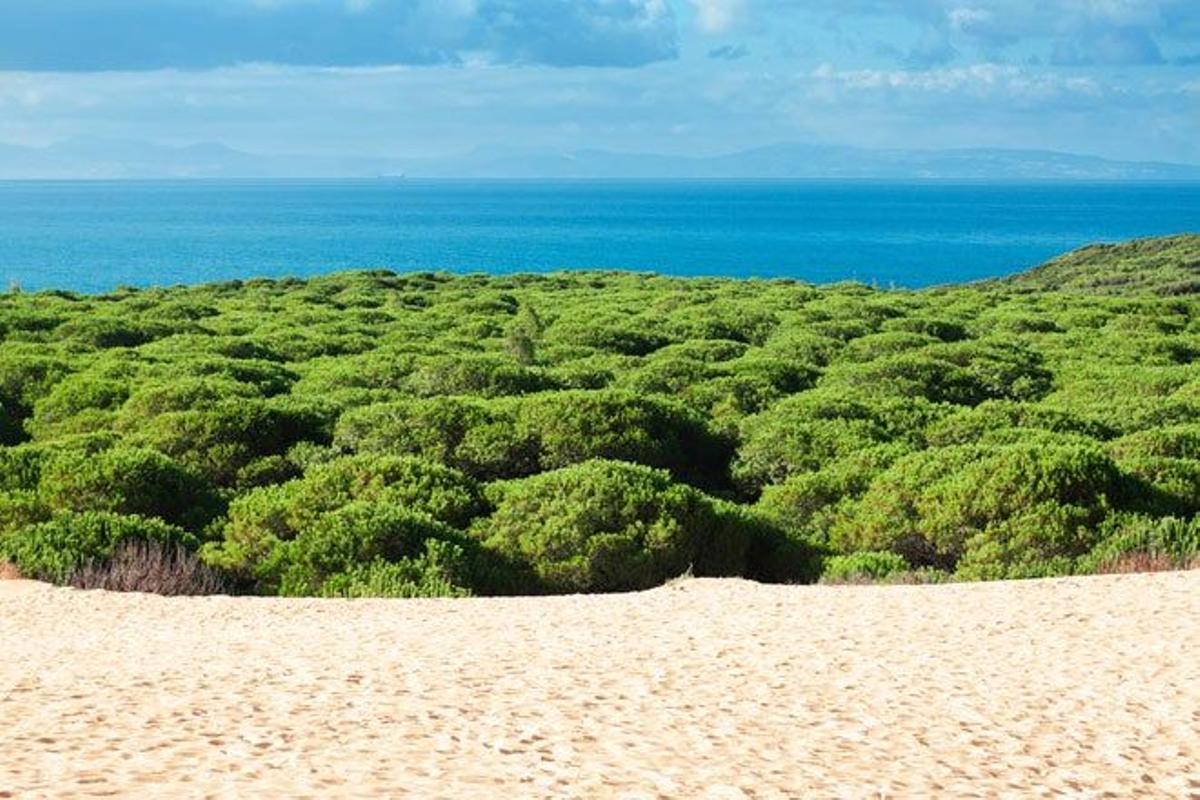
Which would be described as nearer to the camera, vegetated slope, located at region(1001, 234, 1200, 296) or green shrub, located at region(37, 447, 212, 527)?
green shrub, located at region(37, 447, 212, 527)

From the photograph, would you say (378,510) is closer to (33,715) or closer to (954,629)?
(954,629)

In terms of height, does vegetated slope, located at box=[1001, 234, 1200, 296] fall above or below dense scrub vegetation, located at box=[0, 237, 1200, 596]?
above

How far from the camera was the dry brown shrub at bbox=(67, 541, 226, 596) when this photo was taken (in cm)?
1342

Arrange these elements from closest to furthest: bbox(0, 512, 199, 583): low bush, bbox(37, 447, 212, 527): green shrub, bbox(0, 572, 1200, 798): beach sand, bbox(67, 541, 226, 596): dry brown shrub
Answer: bbox(0, 572, 1200, 798): beach sand < bbox(67, 541, 226, 596): dry brown shrub < bbox(0, 512, 199, 583): low bush < bbox(37, 447, 212, 527): green shrub

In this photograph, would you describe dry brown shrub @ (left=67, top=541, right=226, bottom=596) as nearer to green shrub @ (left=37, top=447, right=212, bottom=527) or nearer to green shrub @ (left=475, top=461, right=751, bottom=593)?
green shrub @ (left=37, top=447, right=212, bottom=527)

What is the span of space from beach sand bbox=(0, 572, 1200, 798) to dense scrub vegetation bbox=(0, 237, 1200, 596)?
141 inches

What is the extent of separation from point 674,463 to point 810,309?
72.7ft

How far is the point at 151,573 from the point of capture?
1358 cm

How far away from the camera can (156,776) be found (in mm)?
5754

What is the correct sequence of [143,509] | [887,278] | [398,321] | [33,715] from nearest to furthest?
[33,715] < [143,509] < [398,321] < [887,278]

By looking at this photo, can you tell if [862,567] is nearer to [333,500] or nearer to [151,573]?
[333,500]

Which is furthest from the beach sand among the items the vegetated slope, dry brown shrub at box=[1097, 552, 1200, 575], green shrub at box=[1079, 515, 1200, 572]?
the vegetated slope

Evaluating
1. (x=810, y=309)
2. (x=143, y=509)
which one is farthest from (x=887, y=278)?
(x=143, y=509)

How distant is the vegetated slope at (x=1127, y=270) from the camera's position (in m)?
78.7
